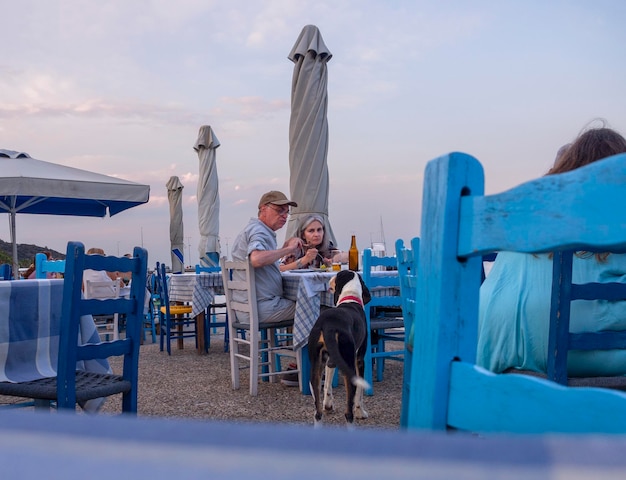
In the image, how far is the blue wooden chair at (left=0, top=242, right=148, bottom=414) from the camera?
2.18 m

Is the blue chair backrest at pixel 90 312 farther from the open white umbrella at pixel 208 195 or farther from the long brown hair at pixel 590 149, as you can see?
the open white umbrella at pixel 208 195

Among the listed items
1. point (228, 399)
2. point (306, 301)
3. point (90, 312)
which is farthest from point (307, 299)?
point (90, 312)

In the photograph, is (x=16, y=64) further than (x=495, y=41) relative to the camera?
Yes

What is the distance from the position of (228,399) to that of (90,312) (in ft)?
7.01

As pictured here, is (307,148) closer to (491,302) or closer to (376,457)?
(491,302)

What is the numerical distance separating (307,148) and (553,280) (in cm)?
433

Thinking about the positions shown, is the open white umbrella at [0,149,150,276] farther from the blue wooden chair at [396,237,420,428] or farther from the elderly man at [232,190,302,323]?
the blue wooden chair at [396,237,420,428]

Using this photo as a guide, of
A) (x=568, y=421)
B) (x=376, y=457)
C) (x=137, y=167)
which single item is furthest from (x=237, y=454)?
(x=137, y=167)

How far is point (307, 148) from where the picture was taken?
5797mm

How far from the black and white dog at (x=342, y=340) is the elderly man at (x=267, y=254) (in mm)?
839

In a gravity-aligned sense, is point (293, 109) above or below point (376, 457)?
above

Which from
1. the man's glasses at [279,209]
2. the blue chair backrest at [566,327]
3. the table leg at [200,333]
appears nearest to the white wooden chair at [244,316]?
the man's glasses at [279,209]

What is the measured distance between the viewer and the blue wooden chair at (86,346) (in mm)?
2176

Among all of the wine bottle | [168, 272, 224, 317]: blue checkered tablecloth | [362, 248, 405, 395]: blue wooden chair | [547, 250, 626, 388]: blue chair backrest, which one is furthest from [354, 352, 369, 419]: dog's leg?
[168, 272, 224, 317]: blue checkered tablecloth
